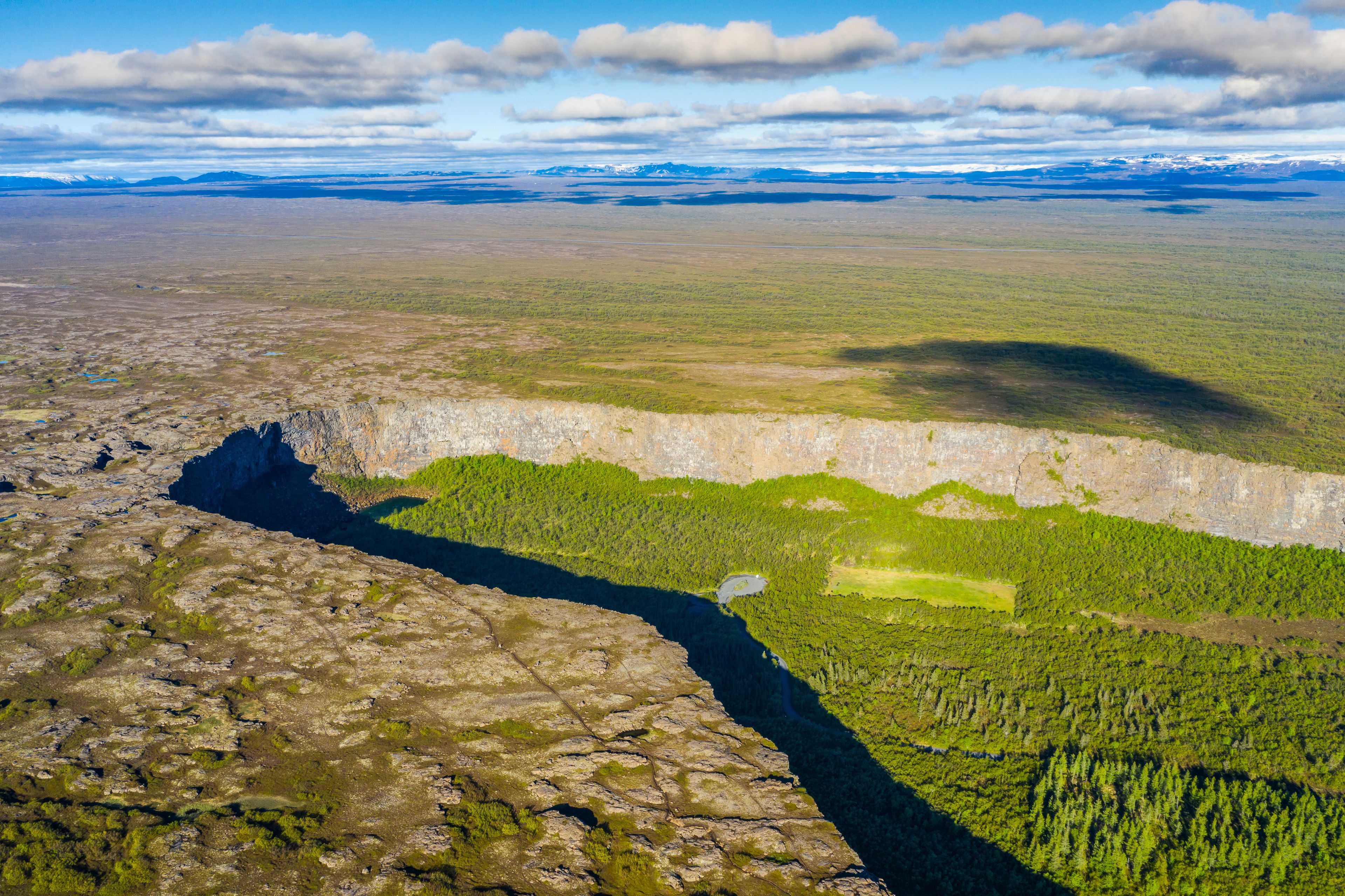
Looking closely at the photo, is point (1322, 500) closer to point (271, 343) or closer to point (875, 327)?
point (875, 327)

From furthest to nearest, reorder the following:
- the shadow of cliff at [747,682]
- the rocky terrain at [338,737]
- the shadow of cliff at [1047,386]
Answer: the shadow of cliff at [1047,386]
the shadow of cliff at [747,682]
the rocky terrain at [338,737]

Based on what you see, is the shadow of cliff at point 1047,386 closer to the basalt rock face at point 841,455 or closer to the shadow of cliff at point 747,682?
the basalt rock face at point 841,455

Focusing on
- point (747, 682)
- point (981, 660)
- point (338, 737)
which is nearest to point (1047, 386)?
point (981, 660)

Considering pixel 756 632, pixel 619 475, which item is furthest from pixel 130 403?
pixel 756 632

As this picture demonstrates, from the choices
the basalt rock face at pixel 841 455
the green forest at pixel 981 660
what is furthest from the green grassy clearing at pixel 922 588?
the basalt rock face at pixel 841 455

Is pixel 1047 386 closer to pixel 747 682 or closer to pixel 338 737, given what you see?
pixel 747 682

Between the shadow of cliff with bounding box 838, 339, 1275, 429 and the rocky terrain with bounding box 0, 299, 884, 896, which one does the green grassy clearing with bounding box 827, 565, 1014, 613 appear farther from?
the rocky terrain with bounding box 0, 299, 884, 896
